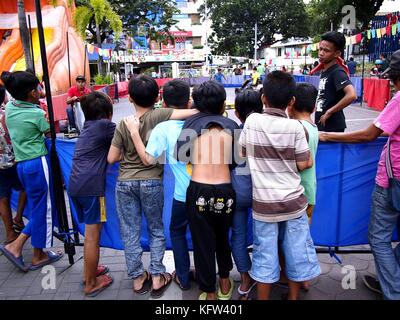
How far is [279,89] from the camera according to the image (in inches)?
86.7

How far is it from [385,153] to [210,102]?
1.22 m

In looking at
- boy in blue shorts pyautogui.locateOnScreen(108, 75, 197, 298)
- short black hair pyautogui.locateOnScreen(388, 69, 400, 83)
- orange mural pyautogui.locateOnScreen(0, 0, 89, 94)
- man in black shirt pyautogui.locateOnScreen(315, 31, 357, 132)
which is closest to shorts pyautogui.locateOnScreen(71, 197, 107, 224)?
boy in blue shorts pyautogui.locateOnScreen(108, 75, 197, 298)

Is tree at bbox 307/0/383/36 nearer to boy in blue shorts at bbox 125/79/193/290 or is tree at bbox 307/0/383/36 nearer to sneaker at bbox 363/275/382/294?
sneaker at bbox 363/275/382/294

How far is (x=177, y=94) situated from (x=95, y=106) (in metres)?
0.62

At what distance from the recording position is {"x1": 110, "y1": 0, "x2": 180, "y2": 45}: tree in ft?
71.7

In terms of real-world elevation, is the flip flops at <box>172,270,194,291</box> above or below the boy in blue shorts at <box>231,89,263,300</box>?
below

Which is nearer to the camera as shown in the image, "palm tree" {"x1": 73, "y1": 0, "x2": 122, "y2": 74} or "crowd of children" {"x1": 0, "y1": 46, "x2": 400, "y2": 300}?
"crowd of children" {"x1": 0, "y1": 46, "x2": 400, "y2": 300}

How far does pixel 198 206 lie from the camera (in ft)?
7.74

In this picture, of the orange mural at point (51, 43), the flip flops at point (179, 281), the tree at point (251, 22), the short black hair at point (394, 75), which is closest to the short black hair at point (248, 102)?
the short black hair at point (394, 75)

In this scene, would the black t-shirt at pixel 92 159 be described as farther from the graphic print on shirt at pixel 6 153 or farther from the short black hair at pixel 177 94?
the graphic print on shirt at pixel 6 153

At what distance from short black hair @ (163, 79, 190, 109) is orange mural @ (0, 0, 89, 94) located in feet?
37.8

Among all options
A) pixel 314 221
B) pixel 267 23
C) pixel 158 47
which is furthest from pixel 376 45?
pixel 267 23

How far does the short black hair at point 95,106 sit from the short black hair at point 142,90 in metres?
0.26
